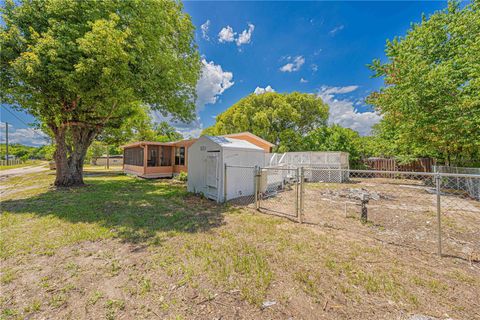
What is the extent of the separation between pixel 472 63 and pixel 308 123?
1537 cm

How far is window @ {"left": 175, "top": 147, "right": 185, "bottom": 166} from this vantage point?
14.5 meters

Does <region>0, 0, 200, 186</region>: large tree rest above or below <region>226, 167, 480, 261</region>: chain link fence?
above

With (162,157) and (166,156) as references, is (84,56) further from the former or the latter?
(166,156)

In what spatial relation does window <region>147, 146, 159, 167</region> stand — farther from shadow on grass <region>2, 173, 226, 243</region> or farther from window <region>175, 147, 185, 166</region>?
shadow on grass <region>2, 173, 226, 243</region>

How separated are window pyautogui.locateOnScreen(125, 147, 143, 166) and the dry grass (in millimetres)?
10412

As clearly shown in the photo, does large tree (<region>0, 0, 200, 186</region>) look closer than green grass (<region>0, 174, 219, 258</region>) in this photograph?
No

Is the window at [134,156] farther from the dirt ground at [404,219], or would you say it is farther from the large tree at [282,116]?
the dirt ground at [404,219]

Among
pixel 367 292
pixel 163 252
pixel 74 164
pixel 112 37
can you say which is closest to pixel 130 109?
pixel 74 164

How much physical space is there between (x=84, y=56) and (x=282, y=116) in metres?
18.8

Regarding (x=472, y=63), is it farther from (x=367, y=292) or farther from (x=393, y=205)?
(x=367, y=292)

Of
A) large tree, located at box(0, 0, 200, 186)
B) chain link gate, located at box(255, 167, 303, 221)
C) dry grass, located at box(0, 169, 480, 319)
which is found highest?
large tree, located at box(0, 0, 200, 186)

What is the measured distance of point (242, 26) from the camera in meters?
10.5

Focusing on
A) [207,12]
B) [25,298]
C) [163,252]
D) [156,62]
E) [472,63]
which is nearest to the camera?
[25,298]

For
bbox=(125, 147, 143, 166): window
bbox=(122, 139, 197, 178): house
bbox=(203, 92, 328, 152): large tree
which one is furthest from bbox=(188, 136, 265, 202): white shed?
bbox=(203, 92, 328, 152): large tree
